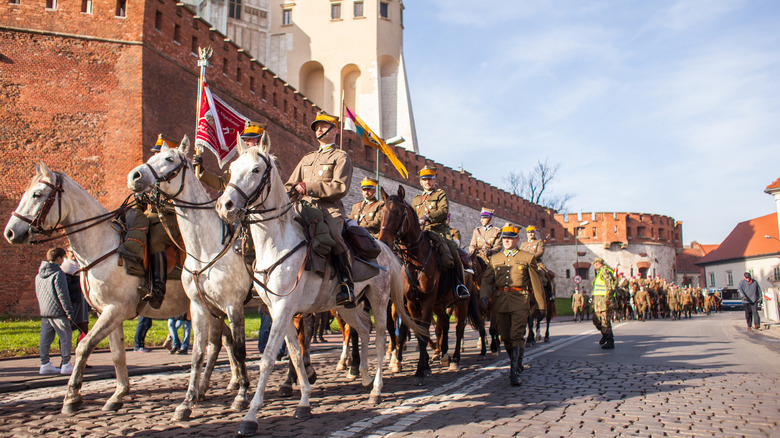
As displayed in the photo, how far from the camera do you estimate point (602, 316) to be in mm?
12344

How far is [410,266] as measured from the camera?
8281 mm

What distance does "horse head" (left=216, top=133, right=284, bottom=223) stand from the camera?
188 inches

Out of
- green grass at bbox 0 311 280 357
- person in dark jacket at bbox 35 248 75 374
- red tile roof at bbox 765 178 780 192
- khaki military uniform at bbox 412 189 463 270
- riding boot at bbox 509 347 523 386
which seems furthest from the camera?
red tile roof at bbox 765 178 780 192

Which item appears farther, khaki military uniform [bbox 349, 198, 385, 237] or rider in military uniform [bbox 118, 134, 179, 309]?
khaki military uniform [bbox 349, 198, 385, 237]

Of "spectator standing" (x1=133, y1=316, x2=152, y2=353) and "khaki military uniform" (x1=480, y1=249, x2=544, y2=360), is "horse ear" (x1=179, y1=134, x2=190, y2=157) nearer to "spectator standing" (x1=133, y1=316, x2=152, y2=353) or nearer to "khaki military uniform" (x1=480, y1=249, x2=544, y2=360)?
"khaki military uniform" (x1=480, y1=249, x2=544, y2=360)

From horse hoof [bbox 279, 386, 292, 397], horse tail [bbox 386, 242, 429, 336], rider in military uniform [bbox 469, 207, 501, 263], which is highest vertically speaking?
rider in military uniform [bbox 469, 207, 501, 263]

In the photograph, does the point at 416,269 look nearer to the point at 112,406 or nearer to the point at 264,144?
the point at 264,144

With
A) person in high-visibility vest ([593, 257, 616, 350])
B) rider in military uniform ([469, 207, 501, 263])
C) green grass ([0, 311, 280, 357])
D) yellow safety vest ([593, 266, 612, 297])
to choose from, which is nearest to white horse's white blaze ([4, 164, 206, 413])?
green grass ([0, 311, 280, 357])

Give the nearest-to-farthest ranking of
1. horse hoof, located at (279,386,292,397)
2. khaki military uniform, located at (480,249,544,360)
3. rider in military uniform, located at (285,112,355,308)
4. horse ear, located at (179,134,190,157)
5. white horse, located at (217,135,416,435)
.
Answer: white horse, located at (217,135,416,435), rider in military uniform, located at (285,112,355,308), horse ear, located at (179,134,190,157), horse hoof, located at (279,386,292,397), khaki military uniform, located at (480,249,544,360)

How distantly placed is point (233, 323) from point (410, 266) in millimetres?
3089

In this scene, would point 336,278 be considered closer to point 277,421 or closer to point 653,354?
point 277,421

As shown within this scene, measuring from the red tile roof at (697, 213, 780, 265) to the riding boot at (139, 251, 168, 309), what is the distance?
208ft

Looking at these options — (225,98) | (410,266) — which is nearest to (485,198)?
(225,98)

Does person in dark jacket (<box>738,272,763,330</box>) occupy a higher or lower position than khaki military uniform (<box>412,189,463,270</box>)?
lower
